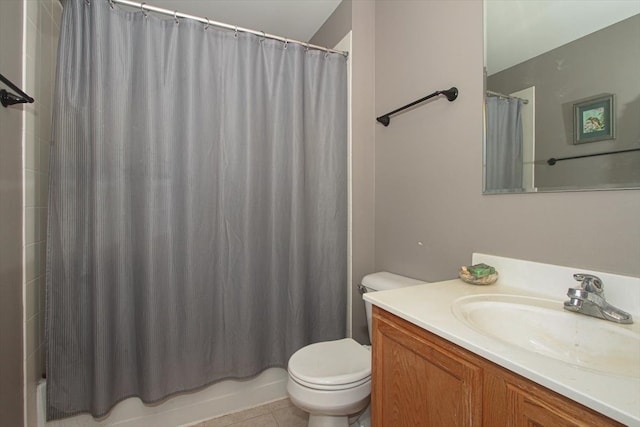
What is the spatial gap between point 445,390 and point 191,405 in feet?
4.65

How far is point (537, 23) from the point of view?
1000mm

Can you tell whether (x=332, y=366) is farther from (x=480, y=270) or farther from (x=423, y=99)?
(x=423, y=99)

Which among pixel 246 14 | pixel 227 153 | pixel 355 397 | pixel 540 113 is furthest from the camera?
pixel 246 14

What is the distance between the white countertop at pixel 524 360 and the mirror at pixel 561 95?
376 millimetres

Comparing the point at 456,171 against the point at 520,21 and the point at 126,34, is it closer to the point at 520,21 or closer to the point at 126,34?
the point at 520,21

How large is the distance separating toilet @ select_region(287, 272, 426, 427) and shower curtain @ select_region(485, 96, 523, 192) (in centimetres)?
61

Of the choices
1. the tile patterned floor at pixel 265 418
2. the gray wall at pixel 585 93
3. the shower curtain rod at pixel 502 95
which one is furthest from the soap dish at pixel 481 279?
the tile patterned floor at pixel 265 418

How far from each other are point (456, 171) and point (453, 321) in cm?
74

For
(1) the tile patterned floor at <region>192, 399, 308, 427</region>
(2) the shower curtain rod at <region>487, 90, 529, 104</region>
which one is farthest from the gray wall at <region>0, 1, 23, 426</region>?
(2) the shower curtain rod at <region>487, 90, 529, 104</region>

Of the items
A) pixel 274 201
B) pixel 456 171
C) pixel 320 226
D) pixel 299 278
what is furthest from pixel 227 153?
pixel 456 171

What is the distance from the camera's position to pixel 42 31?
4.08 feet

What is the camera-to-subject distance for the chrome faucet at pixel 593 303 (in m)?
0.72

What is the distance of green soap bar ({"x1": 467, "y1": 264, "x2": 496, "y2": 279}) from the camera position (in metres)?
1.04

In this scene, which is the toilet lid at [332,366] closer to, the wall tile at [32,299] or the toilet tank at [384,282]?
the toilet tank at [384,282]
